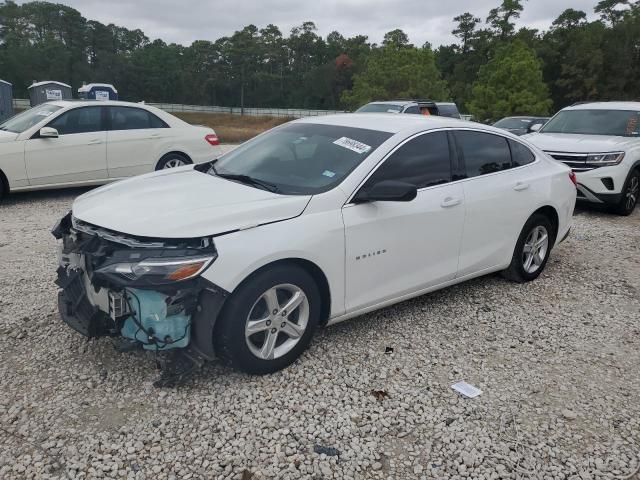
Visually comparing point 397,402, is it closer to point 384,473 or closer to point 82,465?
point 384,473

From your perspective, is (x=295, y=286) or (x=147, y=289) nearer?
(x=147, y=289)

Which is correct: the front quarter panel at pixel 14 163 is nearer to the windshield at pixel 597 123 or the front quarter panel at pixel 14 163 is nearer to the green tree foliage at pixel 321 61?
the windshield at pixel 597 123

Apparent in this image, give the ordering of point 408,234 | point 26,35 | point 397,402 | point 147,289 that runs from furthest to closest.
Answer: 1. point 26,35
2. point 408,234
3. point 397,402
4. point 147,289

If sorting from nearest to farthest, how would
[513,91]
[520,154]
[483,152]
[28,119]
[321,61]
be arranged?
1. [483,152]
2. [520,154]
3. [28,119]
4. [513,91]
5. [321,61]

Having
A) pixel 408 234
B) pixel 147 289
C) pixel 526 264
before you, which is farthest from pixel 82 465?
pixel 526 264

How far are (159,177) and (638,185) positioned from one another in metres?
7.97

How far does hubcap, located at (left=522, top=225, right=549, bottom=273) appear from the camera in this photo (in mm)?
5173

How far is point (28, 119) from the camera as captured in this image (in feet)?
27.1

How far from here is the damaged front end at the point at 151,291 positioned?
292cm

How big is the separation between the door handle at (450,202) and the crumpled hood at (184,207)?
125cm

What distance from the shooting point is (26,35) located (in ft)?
268

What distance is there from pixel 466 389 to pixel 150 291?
6.75 ft

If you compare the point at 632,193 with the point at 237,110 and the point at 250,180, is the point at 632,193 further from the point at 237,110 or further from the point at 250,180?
the point at 237,110

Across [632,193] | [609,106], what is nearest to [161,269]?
[632,193]
